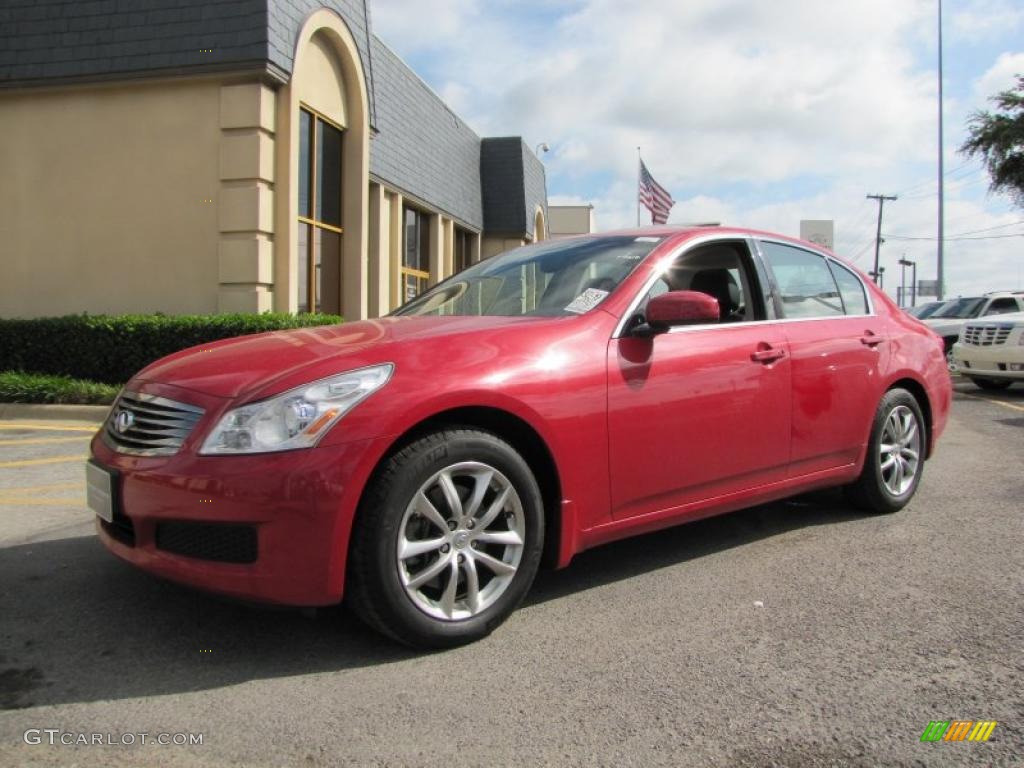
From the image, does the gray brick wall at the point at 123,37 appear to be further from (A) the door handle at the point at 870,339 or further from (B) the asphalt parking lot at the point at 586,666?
(A) the door handle at the point at 870,339

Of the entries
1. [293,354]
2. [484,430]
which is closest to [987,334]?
[484,430]

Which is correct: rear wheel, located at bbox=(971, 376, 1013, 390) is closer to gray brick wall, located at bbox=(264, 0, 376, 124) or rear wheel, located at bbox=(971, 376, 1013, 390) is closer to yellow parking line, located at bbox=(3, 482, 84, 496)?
gray brick wall, located at bbox=(264, 0, 376, 124)

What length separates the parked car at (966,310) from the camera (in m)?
17.5

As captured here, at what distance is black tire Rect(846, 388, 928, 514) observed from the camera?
14.7ft

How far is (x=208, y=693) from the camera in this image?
2508mm

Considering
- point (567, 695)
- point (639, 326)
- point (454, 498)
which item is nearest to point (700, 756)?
point (567, 695)

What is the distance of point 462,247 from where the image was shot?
870 inches

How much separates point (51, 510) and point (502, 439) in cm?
325

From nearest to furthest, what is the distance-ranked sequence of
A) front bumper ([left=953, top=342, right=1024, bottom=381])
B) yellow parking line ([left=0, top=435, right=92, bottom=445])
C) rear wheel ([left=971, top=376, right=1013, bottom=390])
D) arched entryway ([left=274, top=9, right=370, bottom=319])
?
yellow parking line ([left=0, top=435, right=92, bottom=445])
arched entryway ([left=274, top=9, right=370, bottom=319])
front bumper ([left=953, top=342, right=1024, bottom=381])
rear wheel ([left=971, top=376, right=1013, bottom=390])

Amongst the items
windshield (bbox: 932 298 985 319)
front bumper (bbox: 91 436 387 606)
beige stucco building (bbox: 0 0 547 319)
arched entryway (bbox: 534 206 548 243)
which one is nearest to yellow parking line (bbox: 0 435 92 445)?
beige stucco building (bbox: 0 0 547 319)

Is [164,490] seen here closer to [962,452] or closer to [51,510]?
[51,510]

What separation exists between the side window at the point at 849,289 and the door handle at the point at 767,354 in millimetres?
940

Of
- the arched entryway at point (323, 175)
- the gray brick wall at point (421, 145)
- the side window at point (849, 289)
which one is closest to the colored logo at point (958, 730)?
the side window at point (849, 289)

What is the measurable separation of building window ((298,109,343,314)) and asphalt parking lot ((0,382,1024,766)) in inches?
328
